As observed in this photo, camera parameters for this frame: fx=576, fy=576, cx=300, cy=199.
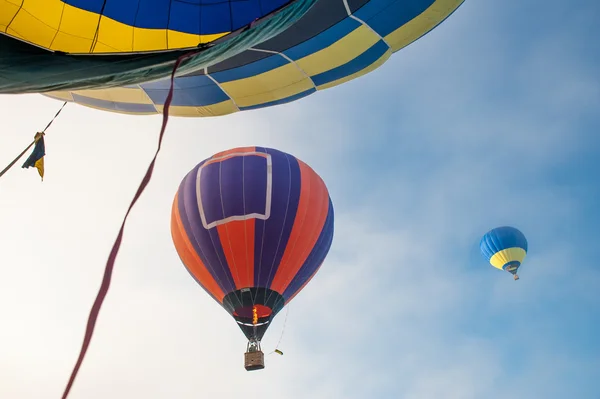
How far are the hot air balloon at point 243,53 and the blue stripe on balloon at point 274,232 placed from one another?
4.88 meters

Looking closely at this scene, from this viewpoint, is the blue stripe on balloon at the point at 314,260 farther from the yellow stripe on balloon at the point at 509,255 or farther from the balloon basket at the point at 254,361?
the yellow stripe on balloon at the point at 509,255

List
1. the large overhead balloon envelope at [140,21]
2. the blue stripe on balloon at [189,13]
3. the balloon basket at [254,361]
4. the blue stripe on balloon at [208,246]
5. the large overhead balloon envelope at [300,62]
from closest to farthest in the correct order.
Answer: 1. the large overhead balloon envelope at [140,21]
2. the blue stripe on balloon at [189,13]
3. the large overhead balloon envelope at [300,62]
4. the balloon basket at [254,361]
5. the blue stripe on balloon at [208,246]

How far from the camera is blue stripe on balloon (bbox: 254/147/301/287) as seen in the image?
1032cm

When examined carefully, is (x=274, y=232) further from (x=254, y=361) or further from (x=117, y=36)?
(x=117, y=36)

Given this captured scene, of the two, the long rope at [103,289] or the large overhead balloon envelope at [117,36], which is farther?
the large overhead balloon envelope at [117,36]

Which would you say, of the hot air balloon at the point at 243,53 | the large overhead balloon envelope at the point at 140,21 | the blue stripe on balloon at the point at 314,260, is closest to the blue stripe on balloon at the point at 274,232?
the blue stripe on balloon at the point at 314,260

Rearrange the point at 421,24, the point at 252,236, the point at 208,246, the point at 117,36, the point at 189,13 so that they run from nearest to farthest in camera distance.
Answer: the point at 117,36, the point at 189,13, the point at 421,24, the point at 252,236, the point at 208,246

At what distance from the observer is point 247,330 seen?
10.5 meters

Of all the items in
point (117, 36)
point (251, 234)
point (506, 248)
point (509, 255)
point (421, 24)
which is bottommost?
point (117, 36)

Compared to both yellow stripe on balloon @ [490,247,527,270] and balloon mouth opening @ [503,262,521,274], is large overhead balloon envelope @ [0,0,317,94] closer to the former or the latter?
yellow stripe on balloon @ [490,247,527,270]

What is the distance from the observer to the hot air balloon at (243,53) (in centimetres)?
288

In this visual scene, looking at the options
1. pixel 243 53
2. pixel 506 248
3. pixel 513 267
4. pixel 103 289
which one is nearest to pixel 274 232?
pixel 243 53

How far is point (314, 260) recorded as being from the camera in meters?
11.0

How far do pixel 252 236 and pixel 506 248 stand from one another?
1523 centimetres
